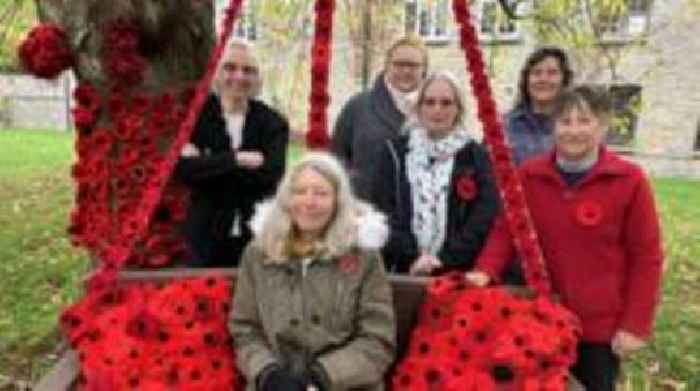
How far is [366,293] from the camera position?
3098 millimetres

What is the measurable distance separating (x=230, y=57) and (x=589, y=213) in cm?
140

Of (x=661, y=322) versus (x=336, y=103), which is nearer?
(x=661, y=322)

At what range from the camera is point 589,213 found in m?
3.04

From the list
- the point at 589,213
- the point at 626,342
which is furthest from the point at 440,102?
the point at 626,342

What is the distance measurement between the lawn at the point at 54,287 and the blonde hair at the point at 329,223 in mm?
2352

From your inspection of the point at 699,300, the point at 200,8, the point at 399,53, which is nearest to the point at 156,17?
the point at 200,8

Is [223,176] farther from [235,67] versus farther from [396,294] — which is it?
[396,294]

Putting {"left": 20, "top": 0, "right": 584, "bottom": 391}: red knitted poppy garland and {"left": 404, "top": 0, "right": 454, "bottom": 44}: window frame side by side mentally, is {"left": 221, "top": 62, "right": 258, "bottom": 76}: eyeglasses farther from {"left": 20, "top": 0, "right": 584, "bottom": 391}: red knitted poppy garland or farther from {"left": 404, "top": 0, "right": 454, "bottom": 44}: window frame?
{"left": 404, "top": 0, "right": 454, "bottom": 44}: window frame

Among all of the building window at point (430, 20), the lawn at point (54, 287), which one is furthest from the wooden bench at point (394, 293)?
the building window at point (430, 20)

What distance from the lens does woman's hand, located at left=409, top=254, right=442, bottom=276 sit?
3498mm

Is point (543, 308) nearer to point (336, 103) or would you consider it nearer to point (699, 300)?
point (699, 300)

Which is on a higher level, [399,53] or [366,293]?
[399,53]

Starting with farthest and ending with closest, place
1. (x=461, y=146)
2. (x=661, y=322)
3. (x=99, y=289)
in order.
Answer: (x=661, y=322), (x=461, y=146), (x=99, y=289)

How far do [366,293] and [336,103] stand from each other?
18.1 meters
